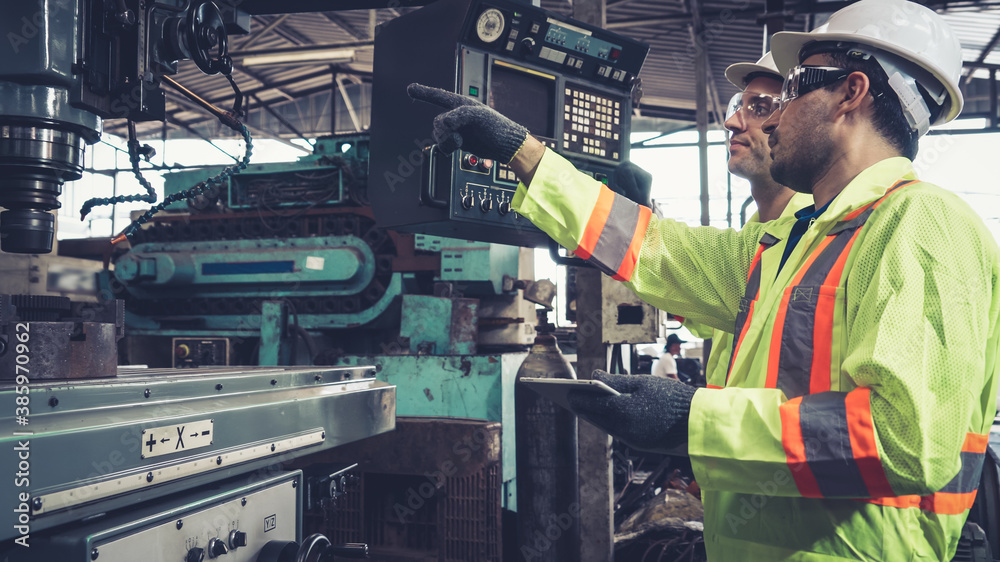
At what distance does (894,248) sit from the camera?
86 cm

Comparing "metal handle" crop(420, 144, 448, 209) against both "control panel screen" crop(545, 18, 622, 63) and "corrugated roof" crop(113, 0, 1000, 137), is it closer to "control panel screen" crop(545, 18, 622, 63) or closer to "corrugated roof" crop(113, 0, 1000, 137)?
"control panel screen" crop(545, 18, 622, 63)

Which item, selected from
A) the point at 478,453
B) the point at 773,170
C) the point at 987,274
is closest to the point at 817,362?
the point at 987,274

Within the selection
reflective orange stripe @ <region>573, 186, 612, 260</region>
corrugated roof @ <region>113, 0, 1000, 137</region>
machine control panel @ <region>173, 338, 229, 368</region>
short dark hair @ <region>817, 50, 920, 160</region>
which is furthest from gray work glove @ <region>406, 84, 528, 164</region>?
corrugated roof @ <region>113, 0, 1000, 137</region>

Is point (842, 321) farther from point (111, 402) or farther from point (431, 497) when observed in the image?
point (431, 497)

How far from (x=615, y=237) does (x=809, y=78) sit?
0.41 meters

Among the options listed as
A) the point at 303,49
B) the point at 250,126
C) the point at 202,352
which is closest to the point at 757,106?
the point at 202,352

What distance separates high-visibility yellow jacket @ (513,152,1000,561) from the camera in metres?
0.80

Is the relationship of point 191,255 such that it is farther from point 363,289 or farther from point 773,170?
point 773,170

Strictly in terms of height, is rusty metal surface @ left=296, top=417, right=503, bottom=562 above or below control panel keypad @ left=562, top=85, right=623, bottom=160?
below

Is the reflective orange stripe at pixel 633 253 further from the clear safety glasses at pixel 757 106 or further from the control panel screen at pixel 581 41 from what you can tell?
the clear safety glasses at pixel 757 106

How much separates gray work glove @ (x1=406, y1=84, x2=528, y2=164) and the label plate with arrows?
1.97ft

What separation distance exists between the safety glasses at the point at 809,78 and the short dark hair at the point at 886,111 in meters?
0.03

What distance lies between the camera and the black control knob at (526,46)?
1.62 meters

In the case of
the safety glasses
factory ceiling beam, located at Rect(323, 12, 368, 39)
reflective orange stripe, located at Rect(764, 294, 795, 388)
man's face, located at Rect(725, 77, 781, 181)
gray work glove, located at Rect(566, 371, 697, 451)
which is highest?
factory ceiling beam, located at Rect(323, 12, 368, 39)
